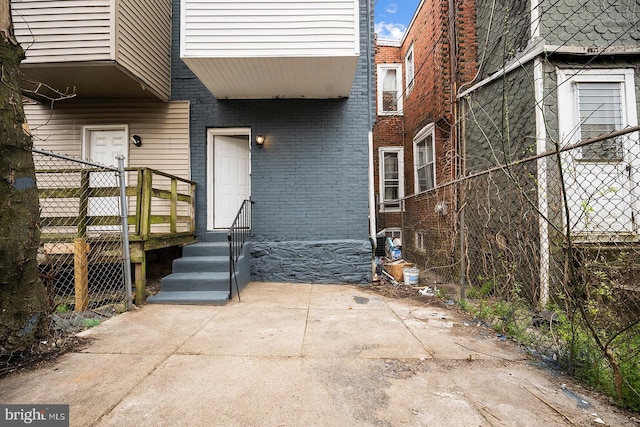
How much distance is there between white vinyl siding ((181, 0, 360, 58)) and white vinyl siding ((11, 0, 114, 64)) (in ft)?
3.88

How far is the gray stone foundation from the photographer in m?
5.48

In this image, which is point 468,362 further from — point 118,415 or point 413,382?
point 118,415

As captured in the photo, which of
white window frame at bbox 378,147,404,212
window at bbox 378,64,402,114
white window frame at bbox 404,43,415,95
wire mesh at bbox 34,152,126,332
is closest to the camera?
wire mesh at bbox 34,152,126,332

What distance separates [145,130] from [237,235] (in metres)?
3.00

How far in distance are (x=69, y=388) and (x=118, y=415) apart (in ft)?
1.90

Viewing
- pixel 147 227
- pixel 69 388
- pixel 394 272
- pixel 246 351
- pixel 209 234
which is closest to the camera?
pixel 69 388

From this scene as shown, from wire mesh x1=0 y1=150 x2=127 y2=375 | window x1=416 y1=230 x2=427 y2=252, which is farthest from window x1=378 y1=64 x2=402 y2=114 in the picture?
wire mesh x1=0 y1=150 x2=127 y2=375

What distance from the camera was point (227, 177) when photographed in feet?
19.7

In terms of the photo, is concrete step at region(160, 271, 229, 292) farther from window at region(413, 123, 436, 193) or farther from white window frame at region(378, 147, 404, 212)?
white window frame at region(378, 147, 404, 212)

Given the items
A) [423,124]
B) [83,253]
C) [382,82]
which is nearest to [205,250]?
[83,253]

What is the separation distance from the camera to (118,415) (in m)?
1.70

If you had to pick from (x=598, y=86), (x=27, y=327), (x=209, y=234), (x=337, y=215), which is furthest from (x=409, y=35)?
(x=27, y=327)

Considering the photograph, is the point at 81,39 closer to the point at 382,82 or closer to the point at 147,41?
the point at 147,41

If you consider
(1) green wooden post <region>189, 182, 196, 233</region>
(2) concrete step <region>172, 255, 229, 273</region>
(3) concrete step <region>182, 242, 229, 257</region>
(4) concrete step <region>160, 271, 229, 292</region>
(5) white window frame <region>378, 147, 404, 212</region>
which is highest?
(5) white window frame <region>378, 147, 404, 212</region>
